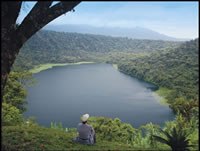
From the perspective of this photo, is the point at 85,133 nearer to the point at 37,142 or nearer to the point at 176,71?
the point at 37,142

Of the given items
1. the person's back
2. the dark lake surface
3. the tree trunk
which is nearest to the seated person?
the person's back

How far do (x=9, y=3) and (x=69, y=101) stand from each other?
2983 inches

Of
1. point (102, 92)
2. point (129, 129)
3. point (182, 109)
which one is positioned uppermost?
point (102, 92)

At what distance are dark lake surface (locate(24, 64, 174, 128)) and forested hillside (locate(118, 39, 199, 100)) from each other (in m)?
6.24

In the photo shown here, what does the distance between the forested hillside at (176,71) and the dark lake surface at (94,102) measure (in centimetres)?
624

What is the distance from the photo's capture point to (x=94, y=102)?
266 ft

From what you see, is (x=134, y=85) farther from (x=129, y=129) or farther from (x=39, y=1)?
(x=39, y=1)

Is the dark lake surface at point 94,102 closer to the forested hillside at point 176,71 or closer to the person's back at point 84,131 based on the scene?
the forested hillside at point 176,71

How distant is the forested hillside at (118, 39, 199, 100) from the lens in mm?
89312

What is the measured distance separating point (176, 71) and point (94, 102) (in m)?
47.0

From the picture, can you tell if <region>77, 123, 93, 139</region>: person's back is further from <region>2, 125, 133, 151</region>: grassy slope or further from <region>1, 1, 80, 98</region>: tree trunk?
<region>1, 1, 80, 98</region>: tree trunk

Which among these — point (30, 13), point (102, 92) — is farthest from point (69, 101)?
point (30, 13)

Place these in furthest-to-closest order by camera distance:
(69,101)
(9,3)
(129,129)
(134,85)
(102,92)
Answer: (134,85)
(102,92)
(69,101)
(129,129)
(9,3)

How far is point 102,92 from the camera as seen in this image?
9744 cm
